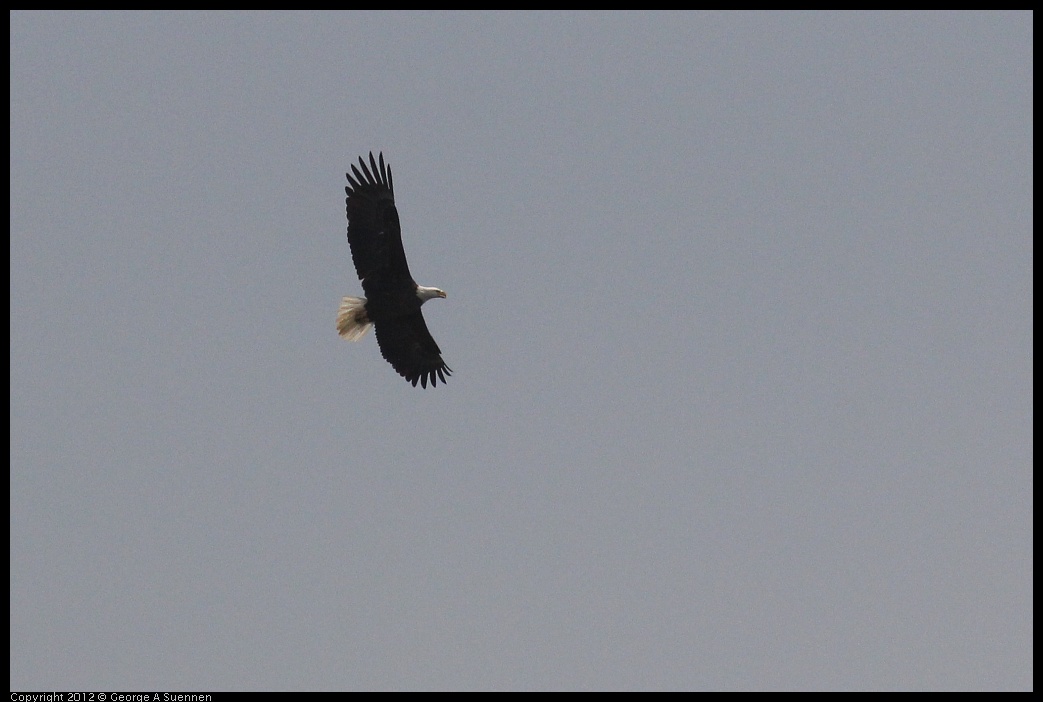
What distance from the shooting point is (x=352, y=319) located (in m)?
23.0

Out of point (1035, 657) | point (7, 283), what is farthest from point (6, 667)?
point (1035, 657)

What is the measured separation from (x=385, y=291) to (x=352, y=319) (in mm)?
945

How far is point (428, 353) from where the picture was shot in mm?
23594

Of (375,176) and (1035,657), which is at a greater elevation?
(375,176)

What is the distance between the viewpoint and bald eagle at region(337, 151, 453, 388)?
21781mm

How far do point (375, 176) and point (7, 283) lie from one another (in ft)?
18.3

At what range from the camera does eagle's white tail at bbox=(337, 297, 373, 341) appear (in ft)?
74.8

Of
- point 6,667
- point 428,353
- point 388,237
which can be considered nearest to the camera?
point 6,667

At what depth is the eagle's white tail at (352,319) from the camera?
22797 millimetres

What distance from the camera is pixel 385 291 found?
2238 cm

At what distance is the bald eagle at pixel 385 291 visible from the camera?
2178 centimetres

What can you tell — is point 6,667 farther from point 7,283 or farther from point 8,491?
point 7,283
